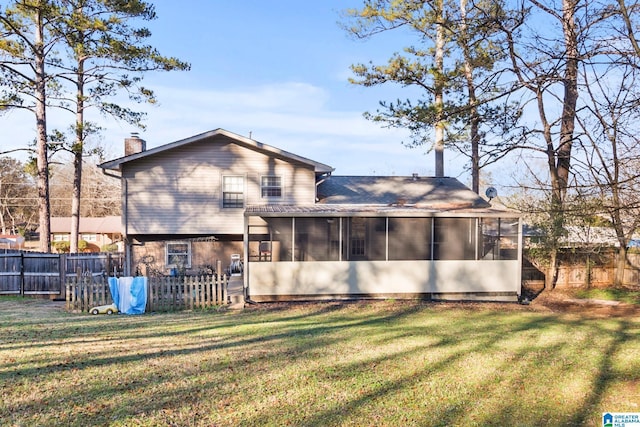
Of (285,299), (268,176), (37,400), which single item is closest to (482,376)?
(37,400)

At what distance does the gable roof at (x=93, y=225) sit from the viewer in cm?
4175

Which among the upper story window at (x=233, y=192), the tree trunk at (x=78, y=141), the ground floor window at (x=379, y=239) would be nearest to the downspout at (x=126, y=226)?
the upper story window at (x=233, y=192)

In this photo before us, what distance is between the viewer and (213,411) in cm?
523

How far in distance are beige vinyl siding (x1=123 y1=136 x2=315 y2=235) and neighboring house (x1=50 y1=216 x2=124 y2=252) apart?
81.6 ft

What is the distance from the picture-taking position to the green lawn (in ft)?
17.1

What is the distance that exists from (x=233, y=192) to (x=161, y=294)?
6.82 metres

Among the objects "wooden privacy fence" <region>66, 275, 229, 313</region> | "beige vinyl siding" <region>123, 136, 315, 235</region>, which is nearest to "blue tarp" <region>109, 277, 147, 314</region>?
"wooden privacy fence" <region>66, 275, 229, 313</region>

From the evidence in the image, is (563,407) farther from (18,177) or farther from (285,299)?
(18,177)

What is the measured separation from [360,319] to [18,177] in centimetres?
5307

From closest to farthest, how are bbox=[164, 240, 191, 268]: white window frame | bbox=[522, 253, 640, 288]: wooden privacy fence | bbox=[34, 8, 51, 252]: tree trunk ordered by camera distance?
bbox=[522, 253, 640, 288]: wooden privacy fence < bbox=[164, 240, 191, 268]: white window frame < bbox=[34, 8, 51, 252]: tree trunk

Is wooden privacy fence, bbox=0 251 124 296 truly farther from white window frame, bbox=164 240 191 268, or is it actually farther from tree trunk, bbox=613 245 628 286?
tree trunk, bbox=613 245 628 286

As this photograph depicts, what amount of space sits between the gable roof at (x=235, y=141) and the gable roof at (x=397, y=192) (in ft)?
5.37

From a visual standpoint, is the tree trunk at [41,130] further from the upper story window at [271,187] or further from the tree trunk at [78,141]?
the upper story window at [271,187]

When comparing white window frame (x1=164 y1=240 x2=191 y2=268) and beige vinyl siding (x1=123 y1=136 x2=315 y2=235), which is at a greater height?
beige vinyl siding (x1=123 y1=136 x2=315 y2=235)
